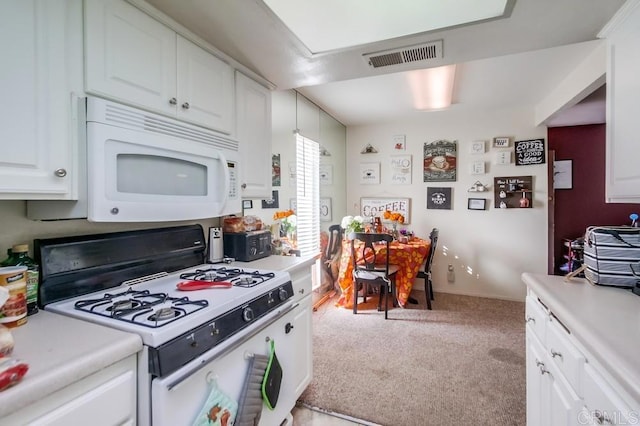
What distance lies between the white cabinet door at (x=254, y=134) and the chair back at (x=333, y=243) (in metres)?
1.83

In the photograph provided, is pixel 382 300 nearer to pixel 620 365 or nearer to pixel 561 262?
pixel 561 262

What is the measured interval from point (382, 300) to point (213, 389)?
298cm

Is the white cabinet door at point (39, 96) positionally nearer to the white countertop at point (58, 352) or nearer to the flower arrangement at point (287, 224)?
the white countertop at point (58, 352)

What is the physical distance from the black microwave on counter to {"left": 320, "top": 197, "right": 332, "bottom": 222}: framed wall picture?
1827mm

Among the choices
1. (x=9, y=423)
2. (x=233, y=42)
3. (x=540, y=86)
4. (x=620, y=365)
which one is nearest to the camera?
(x=9, y=423)

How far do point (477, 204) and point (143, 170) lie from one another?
3.85 m

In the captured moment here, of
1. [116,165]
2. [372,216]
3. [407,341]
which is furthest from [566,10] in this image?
[372,216]

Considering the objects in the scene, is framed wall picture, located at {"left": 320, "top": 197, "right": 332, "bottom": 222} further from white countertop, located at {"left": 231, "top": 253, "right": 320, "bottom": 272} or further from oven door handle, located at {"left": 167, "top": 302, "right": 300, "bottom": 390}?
oven door handle, located at {"left": 167, "top": 302, "right": 300, "bottom": 390}

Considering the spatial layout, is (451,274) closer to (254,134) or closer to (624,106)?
(624,106)

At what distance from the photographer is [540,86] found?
9.94 ft

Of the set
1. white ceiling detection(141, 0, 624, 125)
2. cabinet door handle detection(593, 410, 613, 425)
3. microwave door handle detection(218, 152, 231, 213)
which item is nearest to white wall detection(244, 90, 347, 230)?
white ceiling detection(141, 0, 624, 125)

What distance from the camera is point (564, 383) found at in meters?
1.06

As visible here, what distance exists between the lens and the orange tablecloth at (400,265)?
3.42 meters

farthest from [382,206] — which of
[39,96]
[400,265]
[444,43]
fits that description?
[39,96]
